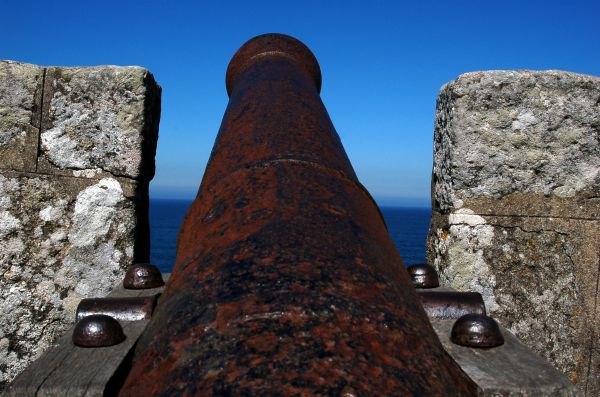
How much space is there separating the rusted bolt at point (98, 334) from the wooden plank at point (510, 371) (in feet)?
2.91

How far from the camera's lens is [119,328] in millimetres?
1726

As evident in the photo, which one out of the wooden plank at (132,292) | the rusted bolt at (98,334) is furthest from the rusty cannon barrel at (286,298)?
the wooden plank at (132,292)

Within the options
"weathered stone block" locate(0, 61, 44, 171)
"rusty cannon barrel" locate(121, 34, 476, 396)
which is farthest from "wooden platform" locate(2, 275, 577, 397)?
"weathered stone block" locate(0, 61, 44, 171)

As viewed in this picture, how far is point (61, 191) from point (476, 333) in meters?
2.35

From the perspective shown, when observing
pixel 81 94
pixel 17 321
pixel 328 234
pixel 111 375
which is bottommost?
pixel 17 321

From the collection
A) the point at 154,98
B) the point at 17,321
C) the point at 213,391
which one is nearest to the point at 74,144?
the point at 154,98

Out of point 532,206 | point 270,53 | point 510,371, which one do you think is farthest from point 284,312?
point 532,206

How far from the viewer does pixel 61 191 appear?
329 centimetres

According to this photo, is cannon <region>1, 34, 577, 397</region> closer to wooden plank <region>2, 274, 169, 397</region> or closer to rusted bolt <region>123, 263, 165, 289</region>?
wooden plank <region>2, 274, 169, 397</region>

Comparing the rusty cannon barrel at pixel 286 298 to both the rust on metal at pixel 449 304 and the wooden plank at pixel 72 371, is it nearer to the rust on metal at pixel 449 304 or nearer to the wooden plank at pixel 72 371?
the wooden plank at pixel 72 371

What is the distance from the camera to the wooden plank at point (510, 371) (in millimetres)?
1489

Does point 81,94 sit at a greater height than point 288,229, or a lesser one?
greater

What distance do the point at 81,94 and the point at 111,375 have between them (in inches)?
86.5

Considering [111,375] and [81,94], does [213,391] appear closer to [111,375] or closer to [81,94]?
[111,375]
